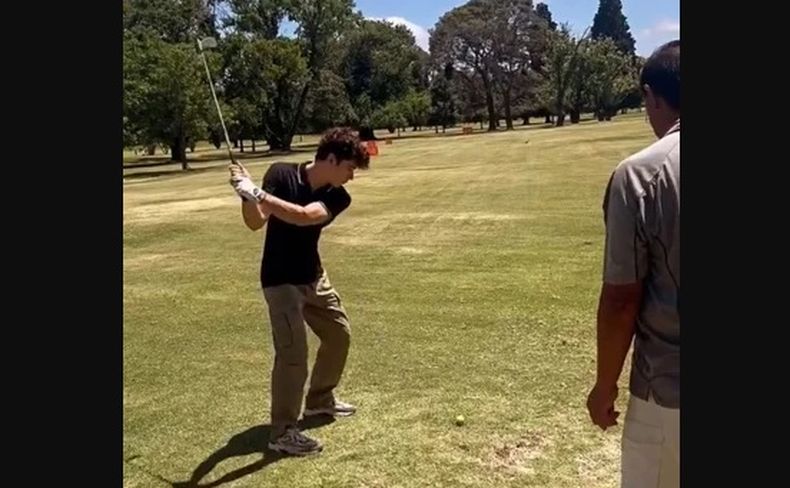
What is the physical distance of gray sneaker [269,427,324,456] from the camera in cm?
518

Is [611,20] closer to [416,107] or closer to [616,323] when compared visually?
[416,107]

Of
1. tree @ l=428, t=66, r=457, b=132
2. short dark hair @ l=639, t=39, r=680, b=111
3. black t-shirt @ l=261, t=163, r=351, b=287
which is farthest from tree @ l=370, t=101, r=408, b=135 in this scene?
short dark hair @ l=639, t=39, r=680, b=111

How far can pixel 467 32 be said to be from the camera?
78250 mm

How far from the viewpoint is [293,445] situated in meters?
5.20

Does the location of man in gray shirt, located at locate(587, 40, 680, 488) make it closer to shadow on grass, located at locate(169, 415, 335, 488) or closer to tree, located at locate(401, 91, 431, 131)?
shadow on grass, located at locate(169, 415, 335, 488)

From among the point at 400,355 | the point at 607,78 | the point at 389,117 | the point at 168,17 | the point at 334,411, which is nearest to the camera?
the point at 334,411

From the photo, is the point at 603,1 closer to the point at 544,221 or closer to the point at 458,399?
the point at 544,221

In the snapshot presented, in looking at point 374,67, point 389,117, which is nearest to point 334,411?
point 389,117

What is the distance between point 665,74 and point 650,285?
2.08 feet

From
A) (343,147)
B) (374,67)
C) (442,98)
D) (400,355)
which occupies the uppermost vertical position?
(374,67)

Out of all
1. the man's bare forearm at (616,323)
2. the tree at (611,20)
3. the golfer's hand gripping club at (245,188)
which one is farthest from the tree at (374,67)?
the man's bare forearm at (616,323)

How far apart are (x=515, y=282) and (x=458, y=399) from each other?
4700 millimetres
